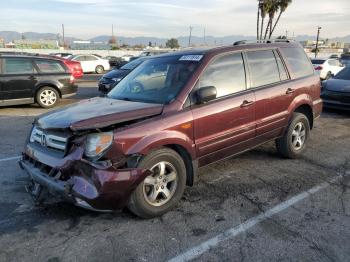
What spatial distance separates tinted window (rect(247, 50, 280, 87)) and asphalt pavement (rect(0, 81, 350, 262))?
51.5 inches

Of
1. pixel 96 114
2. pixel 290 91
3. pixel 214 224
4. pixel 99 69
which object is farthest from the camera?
pixel 99 69

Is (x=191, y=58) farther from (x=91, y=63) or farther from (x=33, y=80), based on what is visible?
(x=91, y=63)

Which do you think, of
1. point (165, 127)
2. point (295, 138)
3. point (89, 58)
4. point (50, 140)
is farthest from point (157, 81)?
point (89, 58)

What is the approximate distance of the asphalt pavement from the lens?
3297 millimetres

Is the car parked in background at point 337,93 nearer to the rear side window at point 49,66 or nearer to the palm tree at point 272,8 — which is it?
the rear side window at point 49,66

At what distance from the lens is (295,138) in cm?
596

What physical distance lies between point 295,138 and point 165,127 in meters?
2.87

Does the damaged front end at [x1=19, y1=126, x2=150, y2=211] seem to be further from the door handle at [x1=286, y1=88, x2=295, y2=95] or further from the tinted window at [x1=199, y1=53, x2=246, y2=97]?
the door handle at [x1=286, y1=88, x2=295, y2=95]

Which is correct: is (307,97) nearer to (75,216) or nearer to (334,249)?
(334,249)

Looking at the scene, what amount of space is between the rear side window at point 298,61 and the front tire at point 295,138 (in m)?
0.70

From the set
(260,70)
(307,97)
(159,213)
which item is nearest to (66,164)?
(159,213)

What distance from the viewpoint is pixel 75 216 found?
158 inches

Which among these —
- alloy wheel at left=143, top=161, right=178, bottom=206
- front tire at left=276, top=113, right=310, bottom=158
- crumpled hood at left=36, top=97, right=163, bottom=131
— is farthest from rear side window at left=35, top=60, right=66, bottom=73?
alloy wheel at left=143, top=161, right=178, bottom=206

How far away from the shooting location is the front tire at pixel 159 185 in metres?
3.78
